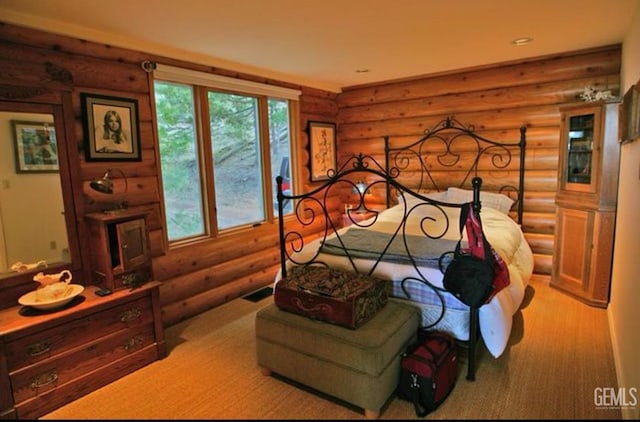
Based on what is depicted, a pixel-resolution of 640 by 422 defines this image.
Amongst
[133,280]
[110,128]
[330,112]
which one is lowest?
[133,280]

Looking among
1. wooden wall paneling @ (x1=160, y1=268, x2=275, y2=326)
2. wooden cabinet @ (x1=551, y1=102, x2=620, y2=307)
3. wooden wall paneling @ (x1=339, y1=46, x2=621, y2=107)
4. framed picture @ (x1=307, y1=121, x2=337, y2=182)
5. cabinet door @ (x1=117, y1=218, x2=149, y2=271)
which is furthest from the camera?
framed picture @ (x1=307, y1=121, x2=337, y2=182)

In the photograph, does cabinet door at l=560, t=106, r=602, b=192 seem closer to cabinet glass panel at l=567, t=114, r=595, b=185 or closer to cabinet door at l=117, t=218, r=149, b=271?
cabinet glass panel at l=567, t=114, r=595, b=185

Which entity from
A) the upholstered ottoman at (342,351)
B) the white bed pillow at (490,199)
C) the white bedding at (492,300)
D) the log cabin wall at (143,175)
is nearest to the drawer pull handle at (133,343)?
the log cabin wall at (143,175)

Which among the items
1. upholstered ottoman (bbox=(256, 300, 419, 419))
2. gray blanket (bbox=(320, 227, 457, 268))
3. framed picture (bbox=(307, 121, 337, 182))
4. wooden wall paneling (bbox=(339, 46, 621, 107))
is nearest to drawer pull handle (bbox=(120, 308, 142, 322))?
upholstered ottoman (bbox=(256, 300, 419, 419))

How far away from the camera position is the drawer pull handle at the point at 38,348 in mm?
2182

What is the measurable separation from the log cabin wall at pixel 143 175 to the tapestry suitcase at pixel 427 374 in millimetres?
2183

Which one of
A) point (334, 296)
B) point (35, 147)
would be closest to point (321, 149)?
point (334, 296)

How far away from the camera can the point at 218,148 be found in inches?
151

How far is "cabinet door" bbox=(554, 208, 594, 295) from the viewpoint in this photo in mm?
3455

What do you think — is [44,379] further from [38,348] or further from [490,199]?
[490,199]

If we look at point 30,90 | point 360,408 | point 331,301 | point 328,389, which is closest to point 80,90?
point 30,90

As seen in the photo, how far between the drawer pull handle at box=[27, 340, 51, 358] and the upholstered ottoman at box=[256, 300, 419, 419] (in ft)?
4.02

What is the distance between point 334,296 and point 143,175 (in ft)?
6.43

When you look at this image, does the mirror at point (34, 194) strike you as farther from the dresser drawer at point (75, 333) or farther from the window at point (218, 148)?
the window at point (218, 148)
